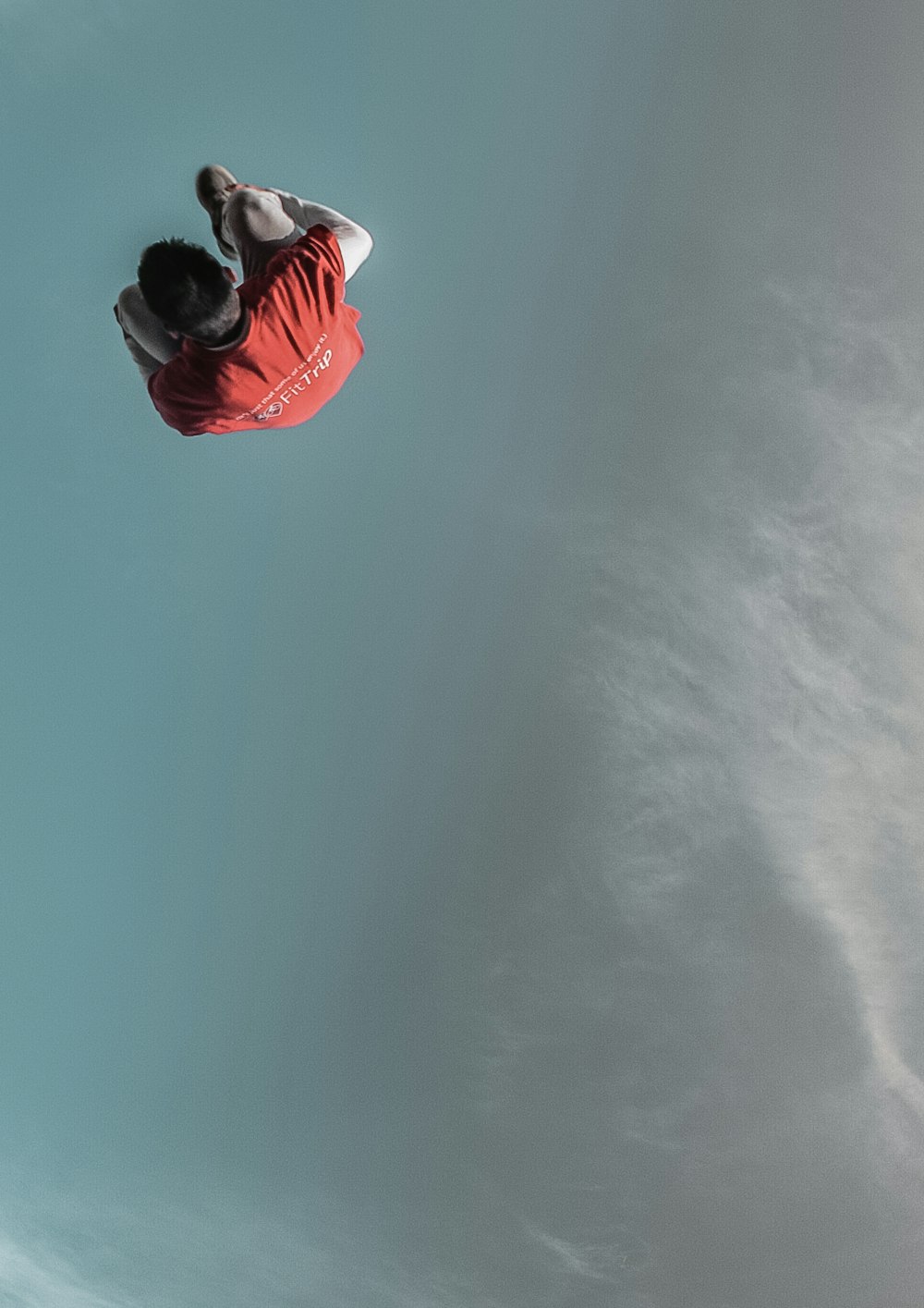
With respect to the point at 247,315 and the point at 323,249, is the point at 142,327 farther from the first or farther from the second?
the point at 323,249

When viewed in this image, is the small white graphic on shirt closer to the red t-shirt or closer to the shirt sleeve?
the red t-shirt

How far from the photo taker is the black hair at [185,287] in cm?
477

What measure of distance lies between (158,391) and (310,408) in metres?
1.10

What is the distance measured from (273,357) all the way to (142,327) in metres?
0.90

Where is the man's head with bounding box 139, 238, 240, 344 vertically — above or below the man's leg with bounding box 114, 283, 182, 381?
below

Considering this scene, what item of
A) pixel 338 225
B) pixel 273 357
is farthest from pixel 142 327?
pixel 338 225

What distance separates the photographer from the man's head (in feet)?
15.6

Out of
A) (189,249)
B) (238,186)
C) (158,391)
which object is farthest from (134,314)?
(238,186)

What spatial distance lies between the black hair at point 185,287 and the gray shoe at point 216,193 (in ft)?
5.36

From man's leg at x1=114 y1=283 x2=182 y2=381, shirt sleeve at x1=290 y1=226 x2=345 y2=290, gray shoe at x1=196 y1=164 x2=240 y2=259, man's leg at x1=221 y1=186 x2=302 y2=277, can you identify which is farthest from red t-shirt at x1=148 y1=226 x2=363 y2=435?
gray shoe at x1=196 y1=164 x2=240 y2=259

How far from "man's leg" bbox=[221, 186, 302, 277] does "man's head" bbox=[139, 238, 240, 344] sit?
1.24m

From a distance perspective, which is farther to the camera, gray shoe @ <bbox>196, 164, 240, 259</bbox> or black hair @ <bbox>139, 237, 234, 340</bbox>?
gray shoe @ <bbox>196, 164, 240, 259</bbox>

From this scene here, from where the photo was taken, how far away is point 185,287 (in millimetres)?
4770

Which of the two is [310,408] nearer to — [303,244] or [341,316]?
[341,316]
